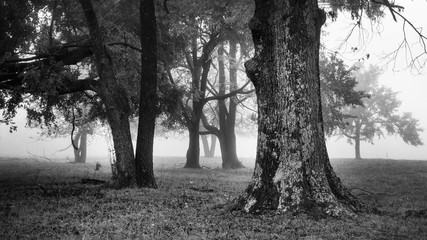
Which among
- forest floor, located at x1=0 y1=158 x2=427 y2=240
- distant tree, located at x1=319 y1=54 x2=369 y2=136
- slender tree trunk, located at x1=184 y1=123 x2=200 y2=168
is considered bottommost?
forest floor, located at x1=0 y1=158 x2=427 y2=240

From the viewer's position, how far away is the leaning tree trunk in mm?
7191

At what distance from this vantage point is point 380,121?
158 feet

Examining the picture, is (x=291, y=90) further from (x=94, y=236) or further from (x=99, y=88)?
(x=99, y=88)

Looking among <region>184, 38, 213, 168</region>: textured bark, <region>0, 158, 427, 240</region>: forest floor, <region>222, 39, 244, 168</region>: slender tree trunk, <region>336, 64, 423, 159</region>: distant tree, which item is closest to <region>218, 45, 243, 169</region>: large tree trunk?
<region>222, 39, 244, 168</region>: slender tree trunk

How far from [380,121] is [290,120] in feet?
150

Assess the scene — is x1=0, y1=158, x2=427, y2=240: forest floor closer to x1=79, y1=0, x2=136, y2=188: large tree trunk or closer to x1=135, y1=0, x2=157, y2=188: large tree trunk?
x1=79, y1=0, x2=136, y2=188: large tree trunk

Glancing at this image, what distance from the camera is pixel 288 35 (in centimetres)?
773

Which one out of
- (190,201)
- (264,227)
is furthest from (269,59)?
(190,201)

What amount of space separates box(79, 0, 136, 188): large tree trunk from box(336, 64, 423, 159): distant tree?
38048 mm

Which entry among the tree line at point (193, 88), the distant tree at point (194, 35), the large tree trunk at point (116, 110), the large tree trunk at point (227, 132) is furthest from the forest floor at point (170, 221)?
the large tree trunk at point (227, 132)

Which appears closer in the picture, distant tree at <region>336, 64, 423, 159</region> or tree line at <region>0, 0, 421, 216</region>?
tree line at <region>0, 0, 421, 216</region>

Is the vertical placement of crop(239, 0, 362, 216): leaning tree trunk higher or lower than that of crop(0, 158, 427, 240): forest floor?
higher

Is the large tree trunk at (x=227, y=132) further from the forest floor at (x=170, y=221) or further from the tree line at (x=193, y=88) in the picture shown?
the forest floor at (x=170, y=221)

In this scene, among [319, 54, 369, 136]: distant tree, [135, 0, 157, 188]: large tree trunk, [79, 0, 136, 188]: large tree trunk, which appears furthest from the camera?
[319, 54, 369, 136]: distant tree
